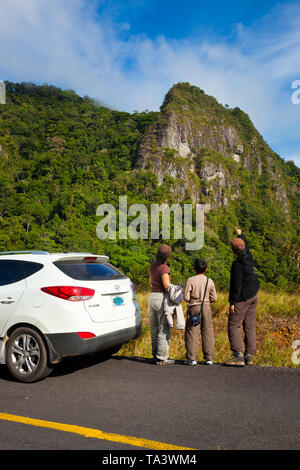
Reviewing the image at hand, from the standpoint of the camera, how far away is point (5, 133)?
12500 centimetres

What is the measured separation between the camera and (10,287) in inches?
185

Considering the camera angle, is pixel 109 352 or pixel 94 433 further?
pixel 109 352

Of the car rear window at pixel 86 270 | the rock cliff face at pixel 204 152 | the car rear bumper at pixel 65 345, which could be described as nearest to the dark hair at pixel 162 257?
the car rear window at pixel 86 270

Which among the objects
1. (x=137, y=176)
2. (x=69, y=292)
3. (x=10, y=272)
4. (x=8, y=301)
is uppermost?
(x=137, y=176)

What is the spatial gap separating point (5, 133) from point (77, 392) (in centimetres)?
13601

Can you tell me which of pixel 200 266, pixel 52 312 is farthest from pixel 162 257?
pixel 52 312

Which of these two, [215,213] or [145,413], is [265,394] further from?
[215,213]

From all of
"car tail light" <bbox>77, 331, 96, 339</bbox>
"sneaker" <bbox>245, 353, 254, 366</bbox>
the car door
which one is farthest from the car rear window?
"sneaker" <bbox>245, 353, 254, 366</bbox>

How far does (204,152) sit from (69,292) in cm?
14279

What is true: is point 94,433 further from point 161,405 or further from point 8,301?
point 8,301

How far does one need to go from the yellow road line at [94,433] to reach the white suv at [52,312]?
1020 mm

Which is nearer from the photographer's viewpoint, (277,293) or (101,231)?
(277,293)

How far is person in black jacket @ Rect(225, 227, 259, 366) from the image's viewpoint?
5.17 meters
